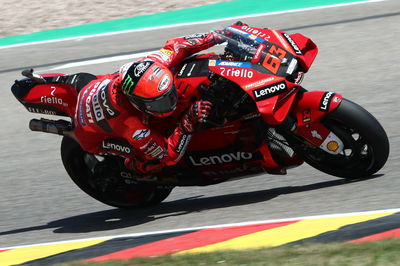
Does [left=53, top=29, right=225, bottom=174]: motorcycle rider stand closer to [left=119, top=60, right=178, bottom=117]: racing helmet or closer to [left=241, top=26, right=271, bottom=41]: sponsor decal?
[left=119, top=60, right=178, bottom=117]: racing helmet

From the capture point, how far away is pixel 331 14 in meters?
11.9

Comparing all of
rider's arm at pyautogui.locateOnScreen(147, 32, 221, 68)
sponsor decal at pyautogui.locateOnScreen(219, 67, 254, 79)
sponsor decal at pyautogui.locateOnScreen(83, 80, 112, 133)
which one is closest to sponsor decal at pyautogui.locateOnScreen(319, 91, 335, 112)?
sponsor decal at pyautogui.locateOnScreen(219, 67, 254, 79)

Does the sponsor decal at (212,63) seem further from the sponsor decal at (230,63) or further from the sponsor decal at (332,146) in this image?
the sponsor decal at (332,146)

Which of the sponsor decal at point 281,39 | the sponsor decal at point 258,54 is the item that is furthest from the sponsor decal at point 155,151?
the sponsor decal at point 281,39

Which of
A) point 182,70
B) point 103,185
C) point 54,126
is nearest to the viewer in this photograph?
point 182,70

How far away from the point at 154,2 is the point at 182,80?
803 cm

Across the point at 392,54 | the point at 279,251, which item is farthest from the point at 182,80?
the point at 392,54

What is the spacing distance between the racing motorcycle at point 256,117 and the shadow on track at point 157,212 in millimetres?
208

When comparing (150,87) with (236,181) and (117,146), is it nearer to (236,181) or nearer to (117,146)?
(117,146)

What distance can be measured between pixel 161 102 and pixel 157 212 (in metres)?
1.32

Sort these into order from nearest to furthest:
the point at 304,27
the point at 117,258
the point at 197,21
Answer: the point at 117,258 < the point at 304,27 < the point at 197,21

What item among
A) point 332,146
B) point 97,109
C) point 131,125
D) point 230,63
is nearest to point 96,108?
point 97,109

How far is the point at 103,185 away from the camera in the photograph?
682 cm

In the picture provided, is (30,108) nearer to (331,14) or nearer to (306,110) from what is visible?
(306,110)
